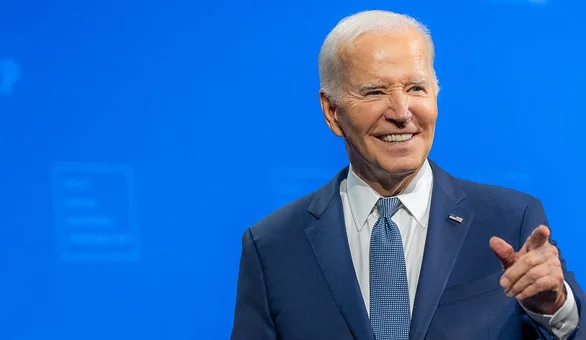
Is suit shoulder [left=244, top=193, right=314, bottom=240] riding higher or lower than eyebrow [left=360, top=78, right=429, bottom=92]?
lower

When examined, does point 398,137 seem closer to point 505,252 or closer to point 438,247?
point 438,247

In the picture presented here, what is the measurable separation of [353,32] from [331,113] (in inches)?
7.7

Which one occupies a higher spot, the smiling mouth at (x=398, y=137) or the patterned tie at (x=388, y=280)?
the smiling mouth at (x=398, y=137)

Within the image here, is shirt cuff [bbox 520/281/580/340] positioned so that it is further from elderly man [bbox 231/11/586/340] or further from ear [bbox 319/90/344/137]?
ear [bbox 319/90/344/137]

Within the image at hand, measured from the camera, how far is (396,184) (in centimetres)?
191

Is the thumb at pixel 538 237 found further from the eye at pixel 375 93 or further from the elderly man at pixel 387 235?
the eye at pixel 375 93

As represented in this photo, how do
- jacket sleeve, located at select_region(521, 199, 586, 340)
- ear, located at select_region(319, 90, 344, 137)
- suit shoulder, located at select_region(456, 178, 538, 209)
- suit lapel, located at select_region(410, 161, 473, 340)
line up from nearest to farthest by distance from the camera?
jacket sleeve, located at select_region(521, 199, 586, 340)
suit lapel, located at select_region(410, 161, 473, 340)
suit shoulder, located at select_region(456, 178, 538, 209)
ear, located at select_region(319, 90, 344, 137)

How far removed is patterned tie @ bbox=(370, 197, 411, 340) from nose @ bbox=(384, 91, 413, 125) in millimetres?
174

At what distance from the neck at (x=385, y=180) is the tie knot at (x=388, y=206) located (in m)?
0.03

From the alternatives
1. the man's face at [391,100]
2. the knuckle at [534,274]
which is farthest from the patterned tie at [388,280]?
the knuckle at [534,274]

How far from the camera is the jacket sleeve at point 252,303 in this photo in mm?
1910

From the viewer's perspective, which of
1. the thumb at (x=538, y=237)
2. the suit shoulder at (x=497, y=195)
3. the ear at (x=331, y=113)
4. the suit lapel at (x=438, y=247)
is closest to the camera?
the thumb at (x=538, y=237)

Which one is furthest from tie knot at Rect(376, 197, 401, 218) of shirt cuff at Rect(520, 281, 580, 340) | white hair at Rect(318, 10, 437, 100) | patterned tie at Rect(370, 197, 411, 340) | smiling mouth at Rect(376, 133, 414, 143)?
shirt cuff at Rect(520, 281, 580, 340)

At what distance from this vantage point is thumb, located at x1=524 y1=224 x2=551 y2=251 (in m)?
1.50
